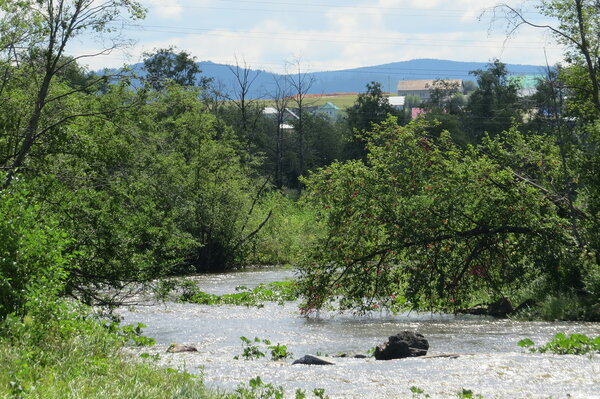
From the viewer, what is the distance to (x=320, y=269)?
18.5 meters

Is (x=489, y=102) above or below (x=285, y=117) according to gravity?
below

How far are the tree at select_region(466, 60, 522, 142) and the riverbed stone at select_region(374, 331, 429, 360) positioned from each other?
53.2 metres

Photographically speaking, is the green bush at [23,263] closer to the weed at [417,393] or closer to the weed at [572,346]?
the weed at [417,393]

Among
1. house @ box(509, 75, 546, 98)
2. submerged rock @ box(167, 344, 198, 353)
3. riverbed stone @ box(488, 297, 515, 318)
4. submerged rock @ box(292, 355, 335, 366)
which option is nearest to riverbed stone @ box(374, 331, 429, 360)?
submerged rock @ box(292, 355, 335, 366)

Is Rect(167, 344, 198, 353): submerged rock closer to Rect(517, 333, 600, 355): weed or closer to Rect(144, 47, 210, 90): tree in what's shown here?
Rect(517, 333, 600, 355): weed

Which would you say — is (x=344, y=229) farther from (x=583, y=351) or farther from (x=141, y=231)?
(x=583, y=351)

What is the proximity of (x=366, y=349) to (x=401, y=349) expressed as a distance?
8.07 feet

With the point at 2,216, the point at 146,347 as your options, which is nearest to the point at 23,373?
the point at 2,216

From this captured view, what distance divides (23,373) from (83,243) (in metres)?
8.47

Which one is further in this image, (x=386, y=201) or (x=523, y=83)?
(x=523, y=83)

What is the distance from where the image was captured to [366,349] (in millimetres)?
14859

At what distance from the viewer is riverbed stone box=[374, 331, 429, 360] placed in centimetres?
1246

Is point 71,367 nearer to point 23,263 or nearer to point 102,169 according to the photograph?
point 23,263

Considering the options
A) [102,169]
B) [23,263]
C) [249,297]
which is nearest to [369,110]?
[249,297]
